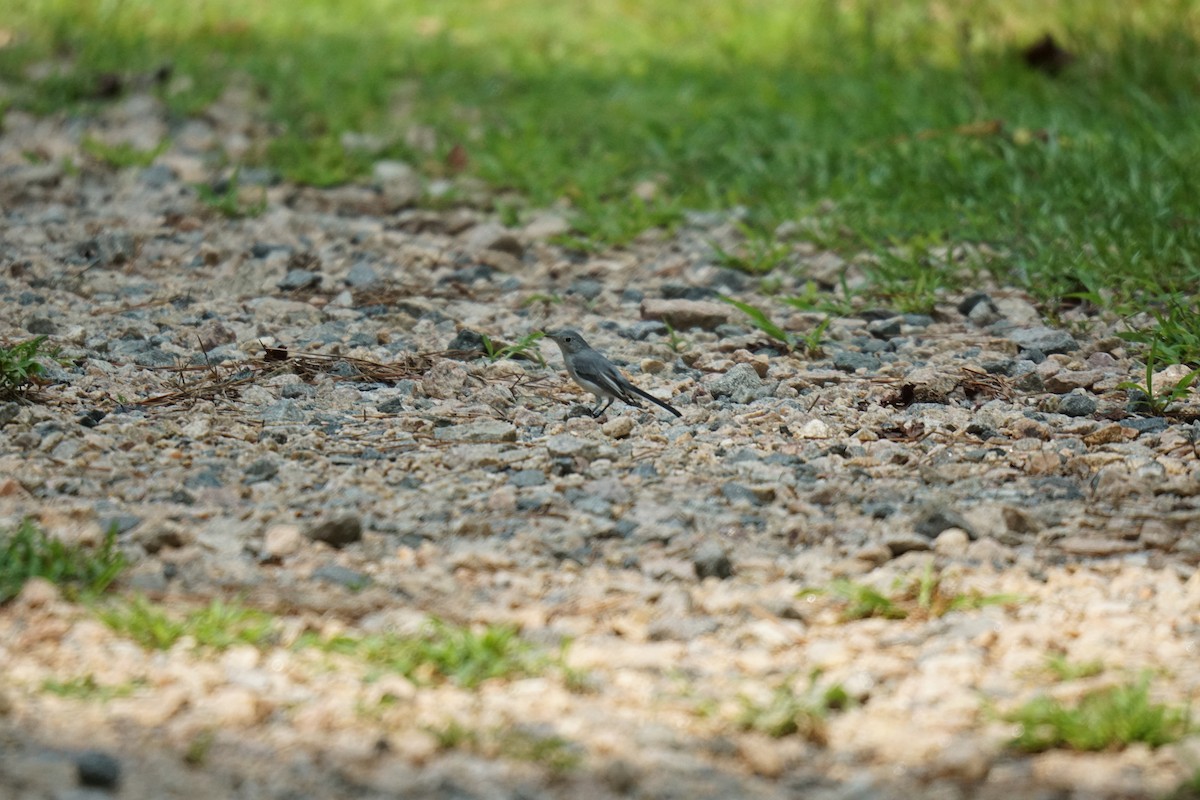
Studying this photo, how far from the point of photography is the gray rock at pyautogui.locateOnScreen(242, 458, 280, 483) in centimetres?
324

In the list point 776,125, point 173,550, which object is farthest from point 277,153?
point 173,550

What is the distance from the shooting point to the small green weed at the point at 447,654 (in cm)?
246

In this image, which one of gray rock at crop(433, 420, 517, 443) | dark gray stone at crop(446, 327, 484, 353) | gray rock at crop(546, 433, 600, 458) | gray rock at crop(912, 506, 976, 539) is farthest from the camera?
dark gray stone at crop(446, 327, 484, 353)

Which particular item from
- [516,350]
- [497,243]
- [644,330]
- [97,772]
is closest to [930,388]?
[644,330]

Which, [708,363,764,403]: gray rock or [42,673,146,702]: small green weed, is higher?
[42,673,146,702]: small green weed

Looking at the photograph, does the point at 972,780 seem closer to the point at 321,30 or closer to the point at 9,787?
the point at 9,787

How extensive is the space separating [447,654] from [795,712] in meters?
Answer: 0.62

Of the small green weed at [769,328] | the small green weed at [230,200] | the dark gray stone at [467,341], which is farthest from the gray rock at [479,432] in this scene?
the small green weed at [230,200]

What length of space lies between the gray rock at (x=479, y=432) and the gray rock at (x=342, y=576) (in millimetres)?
760

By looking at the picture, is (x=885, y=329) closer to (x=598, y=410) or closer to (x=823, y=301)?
(x=823, y=301)

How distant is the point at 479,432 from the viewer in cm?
356

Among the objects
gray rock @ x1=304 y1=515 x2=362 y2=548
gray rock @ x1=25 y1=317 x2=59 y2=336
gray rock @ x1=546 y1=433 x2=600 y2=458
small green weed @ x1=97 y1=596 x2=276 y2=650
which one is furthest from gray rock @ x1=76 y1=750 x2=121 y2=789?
gray rock @ x1=25 y1=317 x2=59 y2=336

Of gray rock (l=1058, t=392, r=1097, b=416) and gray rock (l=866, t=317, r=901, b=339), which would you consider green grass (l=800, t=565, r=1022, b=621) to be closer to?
gray rock (l=1058, t=392, r=1097, b=416)

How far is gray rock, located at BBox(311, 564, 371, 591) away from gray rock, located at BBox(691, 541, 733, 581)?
668 millimetres
